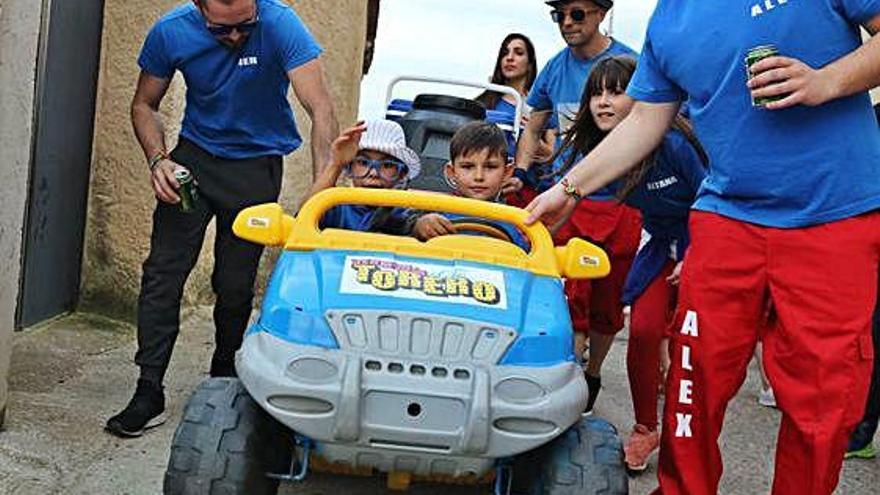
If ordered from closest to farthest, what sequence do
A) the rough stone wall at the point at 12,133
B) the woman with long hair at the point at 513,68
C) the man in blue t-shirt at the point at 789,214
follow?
the man in blue t-shirt at the point at 789,214
the rough stone wall at the point at 12,133
the woman with long hair at the point at 513,68

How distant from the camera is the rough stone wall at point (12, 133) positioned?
3.94m

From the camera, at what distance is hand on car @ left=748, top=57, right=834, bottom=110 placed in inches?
114

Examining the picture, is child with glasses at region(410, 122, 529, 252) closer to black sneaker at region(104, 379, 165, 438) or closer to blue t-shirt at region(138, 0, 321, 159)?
blue t-shirt at region(138, 0, 321, 159)

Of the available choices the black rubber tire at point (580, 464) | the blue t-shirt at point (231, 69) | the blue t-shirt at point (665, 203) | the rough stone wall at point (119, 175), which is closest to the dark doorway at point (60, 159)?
the rough stone wall at point (119, 175)

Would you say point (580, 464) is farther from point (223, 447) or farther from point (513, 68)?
point (513, 68)

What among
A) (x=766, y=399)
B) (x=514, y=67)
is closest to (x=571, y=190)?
(x=766, y=399)

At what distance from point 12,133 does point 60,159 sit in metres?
1.86

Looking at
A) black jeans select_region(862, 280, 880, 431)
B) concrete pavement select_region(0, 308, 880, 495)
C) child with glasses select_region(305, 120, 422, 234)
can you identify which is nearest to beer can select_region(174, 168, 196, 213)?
child with glasses select_region(305, 120, 422, 234)

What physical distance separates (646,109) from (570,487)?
107 centimetres

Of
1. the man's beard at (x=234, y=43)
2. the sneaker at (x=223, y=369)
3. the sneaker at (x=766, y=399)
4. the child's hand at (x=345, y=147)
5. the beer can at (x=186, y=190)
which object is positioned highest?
the man's beard at (x=234, y=43)

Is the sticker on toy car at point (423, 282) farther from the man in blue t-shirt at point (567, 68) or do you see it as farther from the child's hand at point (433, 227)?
the man in blue t-shirt at point (567, 68)

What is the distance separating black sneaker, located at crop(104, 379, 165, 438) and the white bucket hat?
115cm

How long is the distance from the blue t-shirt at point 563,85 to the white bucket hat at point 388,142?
0.95 meters

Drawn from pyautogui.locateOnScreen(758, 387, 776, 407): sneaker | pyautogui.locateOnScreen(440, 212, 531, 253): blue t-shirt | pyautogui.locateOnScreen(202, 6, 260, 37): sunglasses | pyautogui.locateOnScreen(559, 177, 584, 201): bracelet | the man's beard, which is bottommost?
pyautogui.locateOnScreen(758, 387, 776, 407): sneaker
